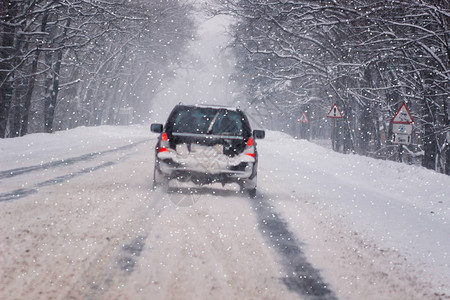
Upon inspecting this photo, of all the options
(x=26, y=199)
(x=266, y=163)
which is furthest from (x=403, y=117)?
(x=26, y=199)

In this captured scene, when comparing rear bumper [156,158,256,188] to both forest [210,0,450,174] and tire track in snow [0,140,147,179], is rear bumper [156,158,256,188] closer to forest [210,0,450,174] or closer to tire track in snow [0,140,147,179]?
tire track in snow [0,140,147,179]

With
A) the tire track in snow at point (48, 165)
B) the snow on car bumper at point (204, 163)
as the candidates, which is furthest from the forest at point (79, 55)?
the snow on car bumper at point (204, 163)

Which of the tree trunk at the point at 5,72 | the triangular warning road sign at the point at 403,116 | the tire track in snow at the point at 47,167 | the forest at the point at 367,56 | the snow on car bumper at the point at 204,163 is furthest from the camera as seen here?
the tree trunk at the point at 5,72

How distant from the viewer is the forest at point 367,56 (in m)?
15.0

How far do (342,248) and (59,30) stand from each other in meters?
29.7

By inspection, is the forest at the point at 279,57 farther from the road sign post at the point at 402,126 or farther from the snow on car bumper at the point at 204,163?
the snow on car bumper at the point at 204,163

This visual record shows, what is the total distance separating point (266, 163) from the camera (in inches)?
729

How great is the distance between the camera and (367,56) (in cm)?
2139

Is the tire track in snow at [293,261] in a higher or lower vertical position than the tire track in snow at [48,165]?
higher

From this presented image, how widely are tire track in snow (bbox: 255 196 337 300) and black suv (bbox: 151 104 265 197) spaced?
56.5 inches

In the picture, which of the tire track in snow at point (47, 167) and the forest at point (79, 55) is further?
the forest at point (79, 55)

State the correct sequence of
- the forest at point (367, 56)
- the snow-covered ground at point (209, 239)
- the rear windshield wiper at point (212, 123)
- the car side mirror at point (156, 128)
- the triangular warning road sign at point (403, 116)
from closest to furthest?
the snow-covered ground at point (209, 239) → the rear windshield wiper at point (212, 123) → the car side mirror at point (156, 128) → the forest at point (367, 56) → the triangular warning road sign at point (403, 116)

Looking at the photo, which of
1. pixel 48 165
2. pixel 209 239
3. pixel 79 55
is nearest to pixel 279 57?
pixel 79 55

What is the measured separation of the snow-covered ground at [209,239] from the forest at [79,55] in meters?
10.6
